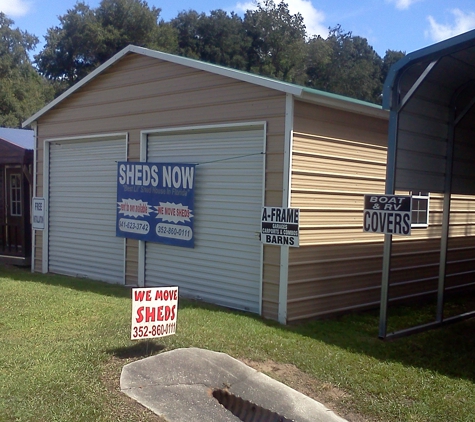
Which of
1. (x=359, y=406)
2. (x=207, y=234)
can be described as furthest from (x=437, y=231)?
(x=359, y=406)

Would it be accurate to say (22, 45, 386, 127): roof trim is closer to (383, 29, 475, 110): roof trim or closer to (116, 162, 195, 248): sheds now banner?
(383, 29, 475, 110): roof trim

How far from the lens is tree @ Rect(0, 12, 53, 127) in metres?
36.9

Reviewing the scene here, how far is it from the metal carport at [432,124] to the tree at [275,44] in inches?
1196

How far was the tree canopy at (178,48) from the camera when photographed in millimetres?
38406

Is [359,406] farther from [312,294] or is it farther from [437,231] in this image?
[437,231]

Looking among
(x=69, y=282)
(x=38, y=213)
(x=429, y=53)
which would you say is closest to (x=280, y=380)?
(x=429, y=53)

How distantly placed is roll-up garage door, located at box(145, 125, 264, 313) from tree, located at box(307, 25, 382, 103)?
33355mm

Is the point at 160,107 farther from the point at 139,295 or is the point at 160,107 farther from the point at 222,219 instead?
the point at 139,295

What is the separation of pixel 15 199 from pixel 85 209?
3246 millimetres

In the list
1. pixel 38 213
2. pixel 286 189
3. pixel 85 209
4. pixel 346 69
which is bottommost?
pixel 38 213

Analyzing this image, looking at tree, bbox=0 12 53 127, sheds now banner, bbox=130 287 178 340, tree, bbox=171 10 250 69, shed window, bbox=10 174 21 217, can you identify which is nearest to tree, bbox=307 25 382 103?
tree, bbox=171 10 250 69

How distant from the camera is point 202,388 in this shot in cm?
574

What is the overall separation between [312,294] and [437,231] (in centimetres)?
389

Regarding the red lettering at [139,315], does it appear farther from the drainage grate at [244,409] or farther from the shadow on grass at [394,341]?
the drainage grate at [244,409]
